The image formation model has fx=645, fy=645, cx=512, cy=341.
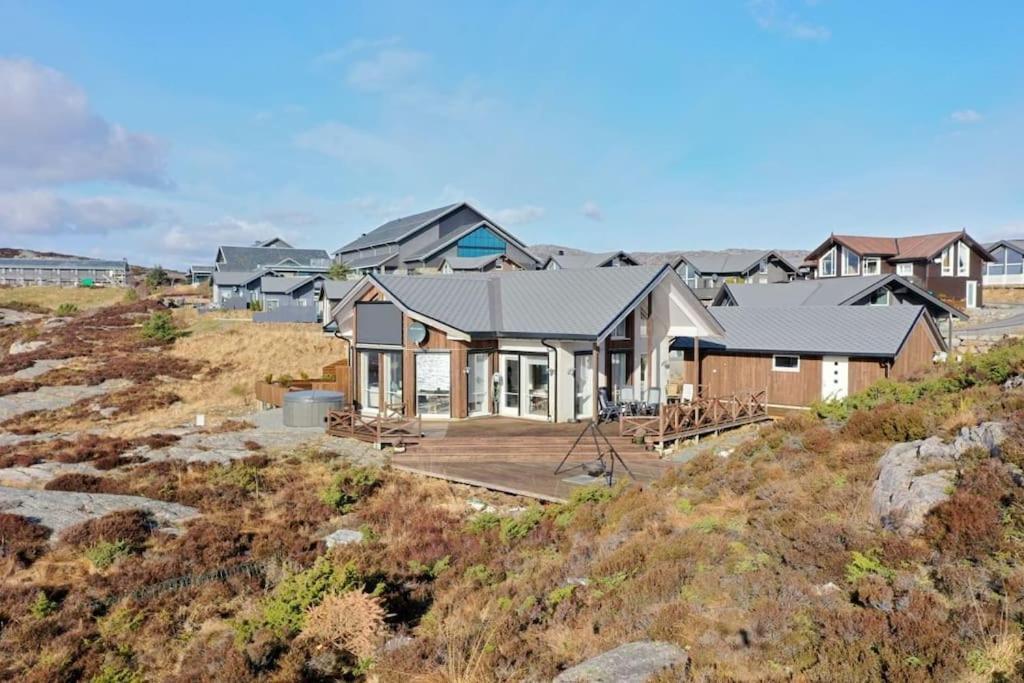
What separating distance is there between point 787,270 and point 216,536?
65.3m

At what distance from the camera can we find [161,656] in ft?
32.1

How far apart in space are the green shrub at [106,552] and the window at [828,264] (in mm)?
52920

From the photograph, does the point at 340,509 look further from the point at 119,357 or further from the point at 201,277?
the point at 201,277

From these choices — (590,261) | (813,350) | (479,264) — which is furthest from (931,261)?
(479,264)

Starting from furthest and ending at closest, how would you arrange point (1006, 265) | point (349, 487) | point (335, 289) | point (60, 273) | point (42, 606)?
1. point (60, 273)
2. point (1006, 265)
3. point (335, 289)
4. point (349, 487)
5. point (42, 606)

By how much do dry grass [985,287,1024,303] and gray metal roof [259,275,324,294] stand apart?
6323 cm

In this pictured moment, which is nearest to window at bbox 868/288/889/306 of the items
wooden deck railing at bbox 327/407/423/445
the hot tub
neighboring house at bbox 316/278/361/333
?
wooden deck railing at bbox 327/407/423/445

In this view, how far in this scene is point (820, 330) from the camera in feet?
87.3

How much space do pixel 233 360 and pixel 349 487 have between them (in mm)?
29978

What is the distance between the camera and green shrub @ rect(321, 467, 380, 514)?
16.6 meters

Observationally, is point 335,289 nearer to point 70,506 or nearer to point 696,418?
point 696,418

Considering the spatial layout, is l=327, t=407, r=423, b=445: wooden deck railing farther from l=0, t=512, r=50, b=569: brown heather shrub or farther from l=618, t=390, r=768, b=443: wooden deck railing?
l=0, t=512, r=50, b=569: brown heather shrub

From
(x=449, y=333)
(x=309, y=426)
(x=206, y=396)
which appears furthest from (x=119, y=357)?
(x=449, y=333)

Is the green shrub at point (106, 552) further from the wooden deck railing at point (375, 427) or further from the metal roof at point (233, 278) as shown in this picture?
the metal roof at point (233, 278)
